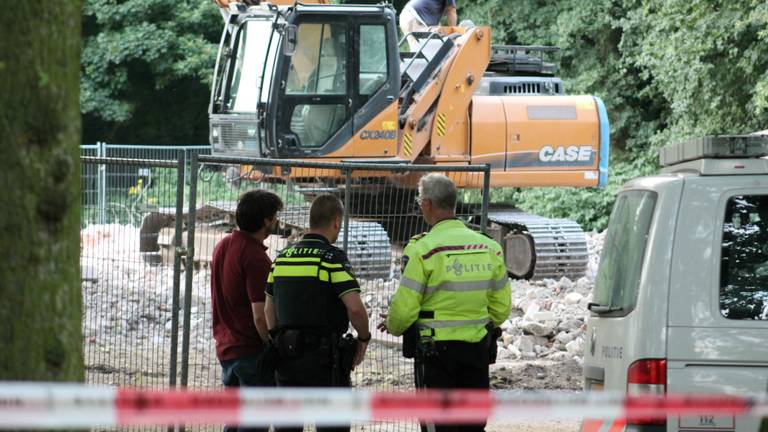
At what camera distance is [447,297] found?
6426 millimetres

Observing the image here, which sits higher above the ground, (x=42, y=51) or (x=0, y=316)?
(x=42, y=51)

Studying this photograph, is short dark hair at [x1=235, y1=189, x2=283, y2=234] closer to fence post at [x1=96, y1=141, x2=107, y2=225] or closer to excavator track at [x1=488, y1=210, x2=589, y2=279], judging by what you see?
fence post at [x1=96, y1=141, x2=107, y2=225]

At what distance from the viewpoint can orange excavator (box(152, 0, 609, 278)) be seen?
622 inches

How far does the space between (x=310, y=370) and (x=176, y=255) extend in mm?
1837

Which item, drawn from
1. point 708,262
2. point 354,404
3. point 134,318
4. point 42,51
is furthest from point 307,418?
point 134,318

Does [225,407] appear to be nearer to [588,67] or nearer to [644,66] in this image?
[644,66]

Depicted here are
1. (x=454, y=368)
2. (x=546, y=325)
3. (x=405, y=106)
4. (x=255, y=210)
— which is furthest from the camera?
(x=405, y=106)

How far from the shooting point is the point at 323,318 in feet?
20.6

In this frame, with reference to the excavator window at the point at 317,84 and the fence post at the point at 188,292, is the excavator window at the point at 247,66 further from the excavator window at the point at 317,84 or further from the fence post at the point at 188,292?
the fence post at the point at 188,292

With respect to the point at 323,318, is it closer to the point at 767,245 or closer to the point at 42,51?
the point at 767,245

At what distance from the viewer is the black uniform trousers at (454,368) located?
6438 mm

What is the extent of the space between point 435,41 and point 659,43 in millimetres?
7941

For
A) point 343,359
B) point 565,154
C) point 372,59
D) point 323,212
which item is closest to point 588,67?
point 565,154

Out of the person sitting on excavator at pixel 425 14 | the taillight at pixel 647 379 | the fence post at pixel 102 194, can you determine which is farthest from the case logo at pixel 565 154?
the taillight at pixel 647 379
